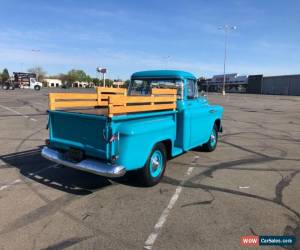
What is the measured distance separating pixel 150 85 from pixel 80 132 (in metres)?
2.72

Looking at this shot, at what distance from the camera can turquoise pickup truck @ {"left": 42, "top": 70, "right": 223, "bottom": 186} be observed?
16.1 feet

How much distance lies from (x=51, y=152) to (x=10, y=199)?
110 cm

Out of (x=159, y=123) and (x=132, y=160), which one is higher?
(x=159, y=123)

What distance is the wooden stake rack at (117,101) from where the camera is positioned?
5074mm

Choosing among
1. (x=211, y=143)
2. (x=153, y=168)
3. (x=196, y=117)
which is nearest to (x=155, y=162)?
(x=153, y=168)

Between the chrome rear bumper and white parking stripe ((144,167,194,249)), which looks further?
the chrome rear bumper

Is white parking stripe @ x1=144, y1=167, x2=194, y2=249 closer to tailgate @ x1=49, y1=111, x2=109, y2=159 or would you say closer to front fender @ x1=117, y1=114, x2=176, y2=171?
front fender @ x1=117, y1=114, x2=176, y2=171

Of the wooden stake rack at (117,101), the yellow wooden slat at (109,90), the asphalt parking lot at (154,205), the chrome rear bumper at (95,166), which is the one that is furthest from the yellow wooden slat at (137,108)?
the yellow wooden slat at (109,90)

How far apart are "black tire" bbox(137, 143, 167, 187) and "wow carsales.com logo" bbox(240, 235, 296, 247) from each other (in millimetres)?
2051

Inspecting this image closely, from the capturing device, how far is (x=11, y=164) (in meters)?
7.07

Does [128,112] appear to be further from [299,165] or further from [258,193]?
[299,165]

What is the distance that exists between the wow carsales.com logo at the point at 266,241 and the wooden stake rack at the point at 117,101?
2519 millimetres

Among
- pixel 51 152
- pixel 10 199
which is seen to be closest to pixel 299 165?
pixel 51 152

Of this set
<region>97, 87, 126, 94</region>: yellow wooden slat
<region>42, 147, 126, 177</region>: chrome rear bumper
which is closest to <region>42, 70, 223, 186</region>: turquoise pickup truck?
<region>42, 147, 126, 177</region>: chrome rear bumper
